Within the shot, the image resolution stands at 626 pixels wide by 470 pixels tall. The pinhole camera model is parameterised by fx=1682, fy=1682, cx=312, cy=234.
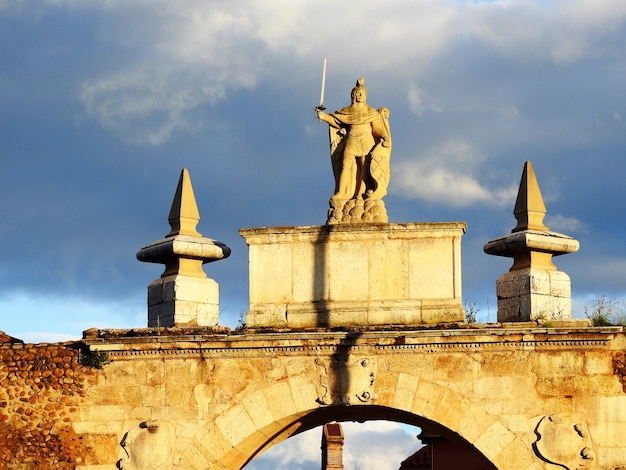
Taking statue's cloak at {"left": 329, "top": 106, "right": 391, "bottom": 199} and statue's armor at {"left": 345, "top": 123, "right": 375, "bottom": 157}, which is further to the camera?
statue's armor at {"left": 345, "top": 123, "right": 375, "bottom": 157}

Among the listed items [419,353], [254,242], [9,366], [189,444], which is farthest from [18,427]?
[419,353]

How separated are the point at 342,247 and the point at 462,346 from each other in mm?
2029

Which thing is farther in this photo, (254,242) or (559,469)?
(254,242)

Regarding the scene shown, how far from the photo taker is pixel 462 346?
20.3 meters

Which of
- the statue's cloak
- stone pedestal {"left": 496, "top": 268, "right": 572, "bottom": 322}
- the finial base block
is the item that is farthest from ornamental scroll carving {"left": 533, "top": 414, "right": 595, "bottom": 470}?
the finial base block

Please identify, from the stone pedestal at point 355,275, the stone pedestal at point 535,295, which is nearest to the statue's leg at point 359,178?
the stone pedestal at point 355,275

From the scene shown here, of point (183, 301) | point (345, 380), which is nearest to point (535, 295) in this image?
point (345, 380)

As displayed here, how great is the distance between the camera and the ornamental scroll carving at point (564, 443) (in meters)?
20.0

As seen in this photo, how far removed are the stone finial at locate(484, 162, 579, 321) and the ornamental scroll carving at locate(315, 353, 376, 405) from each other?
6.73 feet

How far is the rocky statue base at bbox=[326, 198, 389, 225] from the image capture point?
21.3m

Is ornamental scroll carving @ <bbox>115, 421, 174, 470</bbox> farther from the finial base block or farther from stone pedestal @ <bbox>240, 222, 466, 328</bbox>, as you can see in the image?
stone pedestal @ <bbox>240, 222, 466, 328</bbox>

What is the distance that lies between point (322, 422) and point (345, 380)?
174cm

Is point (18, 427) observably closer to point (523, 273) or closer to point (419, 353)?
point (419, 353)

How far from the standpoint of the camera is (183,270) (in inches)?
855
